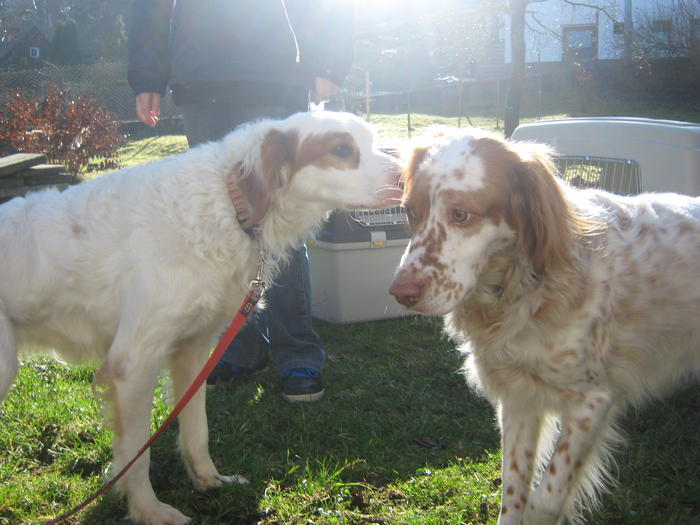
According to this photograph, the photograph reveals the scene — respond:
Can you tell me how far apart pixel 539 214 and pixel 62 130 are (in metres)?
11.7

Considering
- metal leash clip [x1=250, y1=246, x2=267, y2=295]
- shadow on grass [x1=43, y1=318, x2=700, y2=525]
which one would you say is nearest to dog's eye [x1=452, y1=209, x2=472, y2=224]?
metal leash clip [x1=250, y1=246, x2=267, y2=295]

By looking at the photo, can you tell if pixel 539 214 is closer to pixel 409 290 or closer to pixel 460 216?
pixel 460 216

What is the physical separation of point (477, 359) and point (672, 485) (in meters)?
0.91

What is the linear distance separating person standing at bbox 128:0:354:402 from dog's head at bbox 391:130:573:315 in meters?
1.30

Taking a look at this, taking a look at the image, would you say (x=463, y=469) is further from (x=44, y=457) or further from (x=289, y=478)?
(x=44, y=457)

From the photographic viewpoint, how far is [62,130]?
39.6 feet

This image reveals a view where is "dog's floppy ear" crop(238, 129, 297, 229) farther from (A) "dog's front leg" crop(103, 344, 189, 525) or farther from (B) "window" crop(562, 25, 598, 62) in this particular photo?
(B) "window" crop(562, 25, 598, 62)

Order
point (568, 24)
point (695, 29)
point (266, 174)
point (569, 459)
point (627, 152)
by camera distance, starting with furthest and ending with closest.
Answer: point (568, 24) < point (695, 29) < point (627, 152) < point (266, 174) < point (569, 459)

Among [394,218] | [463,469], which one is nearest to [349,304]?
[394,218]

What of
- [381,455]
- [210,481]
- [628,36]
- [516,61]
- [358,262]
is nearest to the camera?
[210,481]

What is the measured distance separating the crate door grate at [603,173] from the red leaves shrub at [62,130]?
8903 millimetres

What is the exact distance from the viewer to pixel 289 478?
8.64 ft

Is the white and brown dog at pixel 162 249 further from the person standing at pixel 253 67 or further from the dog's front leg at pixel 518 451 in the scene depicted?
the dog's front leg at pixel 518 451

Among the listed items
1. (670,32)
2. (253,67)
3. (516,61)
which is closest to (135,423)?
(253,67)
